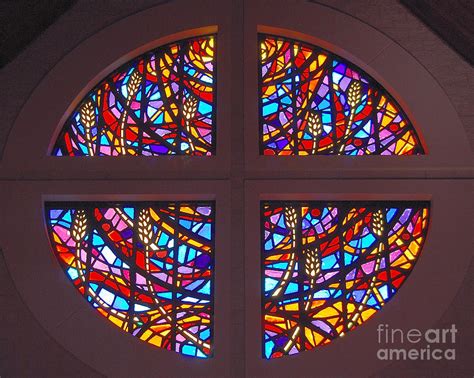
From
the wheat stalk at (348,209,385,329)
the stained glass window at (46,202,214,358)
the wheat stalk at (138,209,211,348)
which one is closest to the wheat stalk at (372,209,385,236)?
the wheat stalk at (348,209,385,329)

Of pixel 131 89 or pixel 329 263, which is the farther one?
pixel 131 89

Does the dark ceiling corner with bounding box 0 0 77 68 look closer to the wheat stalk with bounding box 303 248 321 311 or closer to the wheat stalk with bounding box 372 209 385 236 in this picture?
the wheat stalk with bounding box 303 248 321 311

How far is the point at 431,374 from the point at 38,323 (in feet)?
7.83

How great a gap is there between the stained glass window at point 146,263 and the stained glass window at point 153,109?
426mm

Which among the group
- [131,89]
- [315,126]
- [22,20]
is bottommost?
[315,126]

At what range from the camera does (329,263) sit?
568 centimetres

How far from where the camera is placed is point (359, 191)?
575cm

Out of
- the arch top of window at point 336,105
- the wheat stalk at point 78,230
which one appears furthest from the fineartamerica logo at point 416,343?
the wheat stalk at point 78,230

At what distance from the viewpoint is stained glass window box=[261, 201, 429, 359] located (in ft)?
18.1

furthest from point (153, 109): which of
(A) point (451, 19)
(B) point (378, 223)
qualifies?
(A) point (451, 19)

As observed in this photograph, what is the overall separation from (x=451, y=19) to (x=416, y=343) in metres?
2.06

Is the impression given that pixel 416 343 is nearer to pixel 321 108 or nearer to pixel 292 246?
pixel 292 246

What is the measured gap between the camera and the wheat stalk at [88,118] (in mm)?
6030

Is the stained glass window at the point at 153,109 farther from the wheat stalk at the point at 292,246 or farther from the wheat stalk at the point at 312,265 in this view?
the wheat stalk at the point at 312,265
